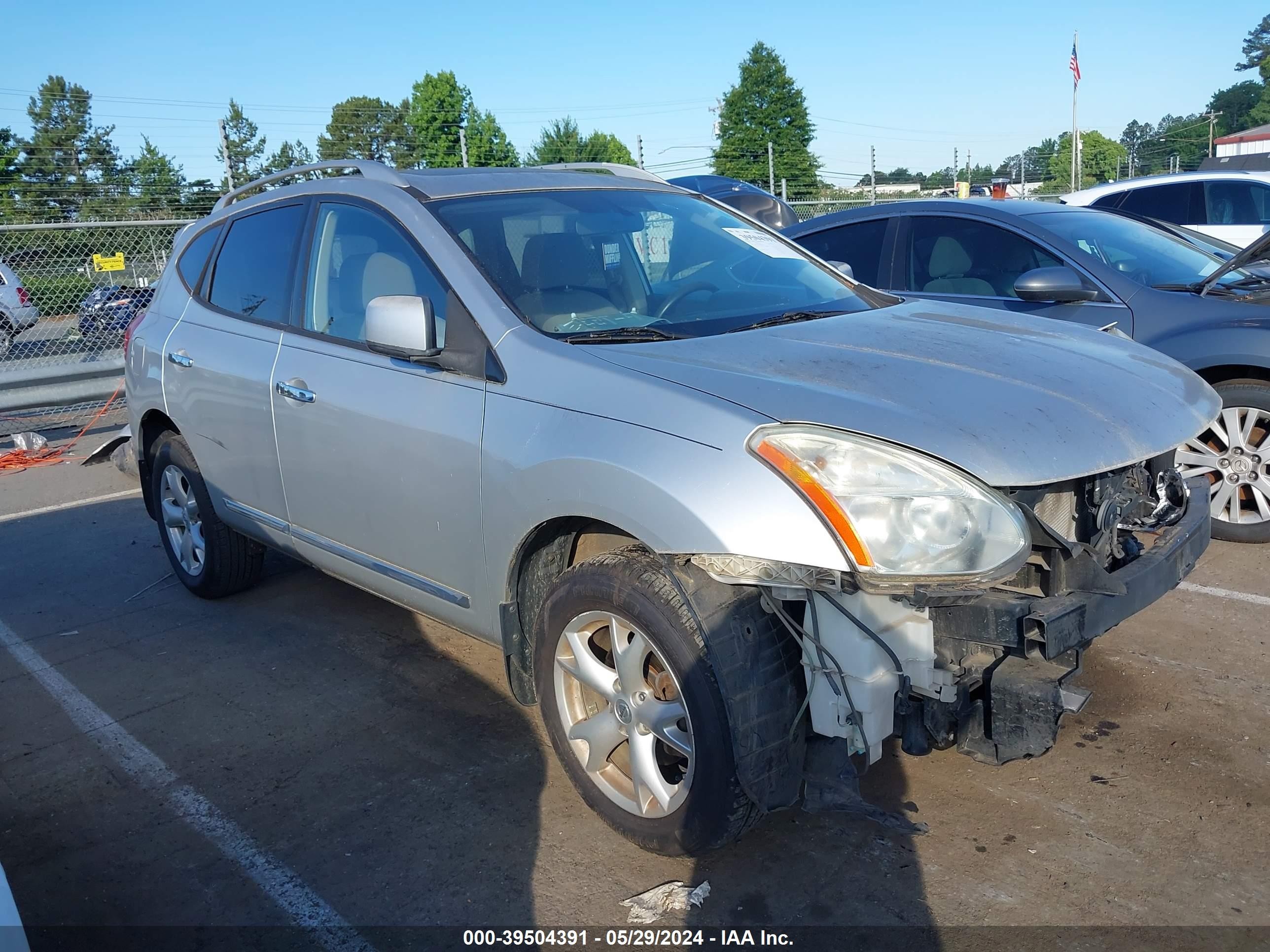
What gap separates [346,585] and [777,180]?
48.7 meters

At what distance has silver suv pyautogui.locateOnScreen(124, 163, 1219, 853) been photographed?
2.49 metres

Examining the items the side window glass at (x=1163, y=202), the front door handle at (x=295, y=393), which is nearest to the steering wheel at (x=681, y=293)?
the front door handle at (x=295, y=393)

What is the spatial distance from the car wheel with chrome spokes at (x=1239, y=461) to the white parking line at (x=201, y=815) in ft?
13.8

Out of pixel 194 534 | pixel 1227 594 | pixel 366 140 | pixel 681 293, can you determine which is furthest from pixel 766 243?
pixel 366 140

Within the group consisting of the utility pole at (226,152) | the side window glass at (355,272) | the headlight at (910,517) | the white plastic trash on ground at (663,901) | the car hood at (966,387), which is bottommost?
the white plastic trash on ground at (663,901)

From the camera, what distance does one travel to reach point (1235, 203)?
998 cm

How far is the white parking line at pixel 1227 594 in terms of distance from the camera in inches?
177

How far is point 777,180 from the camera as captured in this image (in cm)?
5116

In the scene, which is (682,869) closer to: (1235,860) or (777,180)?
(1235,860)

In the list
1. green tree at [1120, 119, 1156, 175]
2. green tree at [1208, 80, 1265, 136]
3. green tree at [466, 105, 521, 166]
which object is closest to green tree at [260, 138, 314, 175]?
green tree at [466, 105, 521, 166]

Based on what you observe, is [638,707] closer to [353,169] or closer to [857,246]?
[353,169]

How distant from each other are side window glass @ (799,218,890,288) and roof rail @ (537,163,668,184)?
170cm

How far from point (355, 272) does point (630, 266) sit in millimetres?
1037

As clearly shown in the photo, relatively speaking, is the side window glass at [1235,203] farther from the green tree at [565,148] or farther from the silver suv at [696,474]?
the green tree at [565,148]
